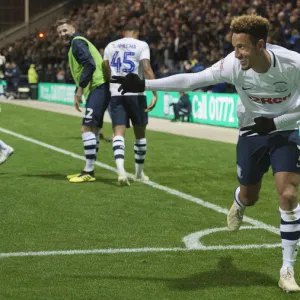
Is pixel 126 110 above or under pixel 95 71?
under

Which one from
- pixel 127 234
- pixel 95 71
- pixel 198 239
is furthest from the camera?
pixel 95 71

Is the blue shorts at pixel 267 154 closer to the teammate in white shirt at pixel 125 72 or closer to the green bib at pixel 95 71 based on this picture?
the teammate in white shirt at pixel 125 72

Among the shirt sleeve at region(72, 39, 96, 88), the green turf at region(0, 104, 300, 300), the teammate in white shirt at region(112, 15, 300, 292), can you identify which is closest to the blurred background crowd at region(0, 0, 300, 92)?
the green turf at region(0, 104, 300, 300)

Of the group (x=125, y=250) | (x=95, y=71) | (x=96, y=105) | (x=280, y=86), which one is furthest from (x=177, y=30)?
(x=280, y=86)

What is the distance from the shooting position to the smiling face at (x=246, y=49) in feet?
17.6

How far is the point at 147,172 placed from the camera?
1200cm

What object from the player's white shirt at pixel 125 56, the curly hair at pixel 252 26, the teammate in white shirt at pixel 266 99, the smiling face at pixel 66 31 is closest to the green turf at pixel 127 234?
the teammate in white shirt at pixel 266 99

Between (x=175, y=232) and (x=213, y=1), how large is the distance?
24795 mm

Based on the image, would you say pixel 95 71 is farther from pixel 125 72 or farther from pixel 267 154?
pixel 267 154

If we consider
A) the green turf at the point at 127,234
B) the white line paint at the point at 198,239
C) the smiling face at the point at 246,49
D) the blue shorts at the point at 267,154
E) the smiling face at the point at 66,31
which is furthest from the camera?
the smiling face at the point at 66,31

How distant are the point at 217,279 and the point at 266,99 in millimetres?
1273

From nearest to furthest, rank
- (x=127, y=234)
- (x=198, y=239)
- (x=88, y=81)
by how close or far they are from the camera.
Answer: (x=198, y=239)
(x=127, y=234)
(x=88, y=81)

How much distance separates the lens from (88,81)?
1048 cm

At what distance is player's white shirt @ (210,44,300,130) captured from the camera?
5.52 m
